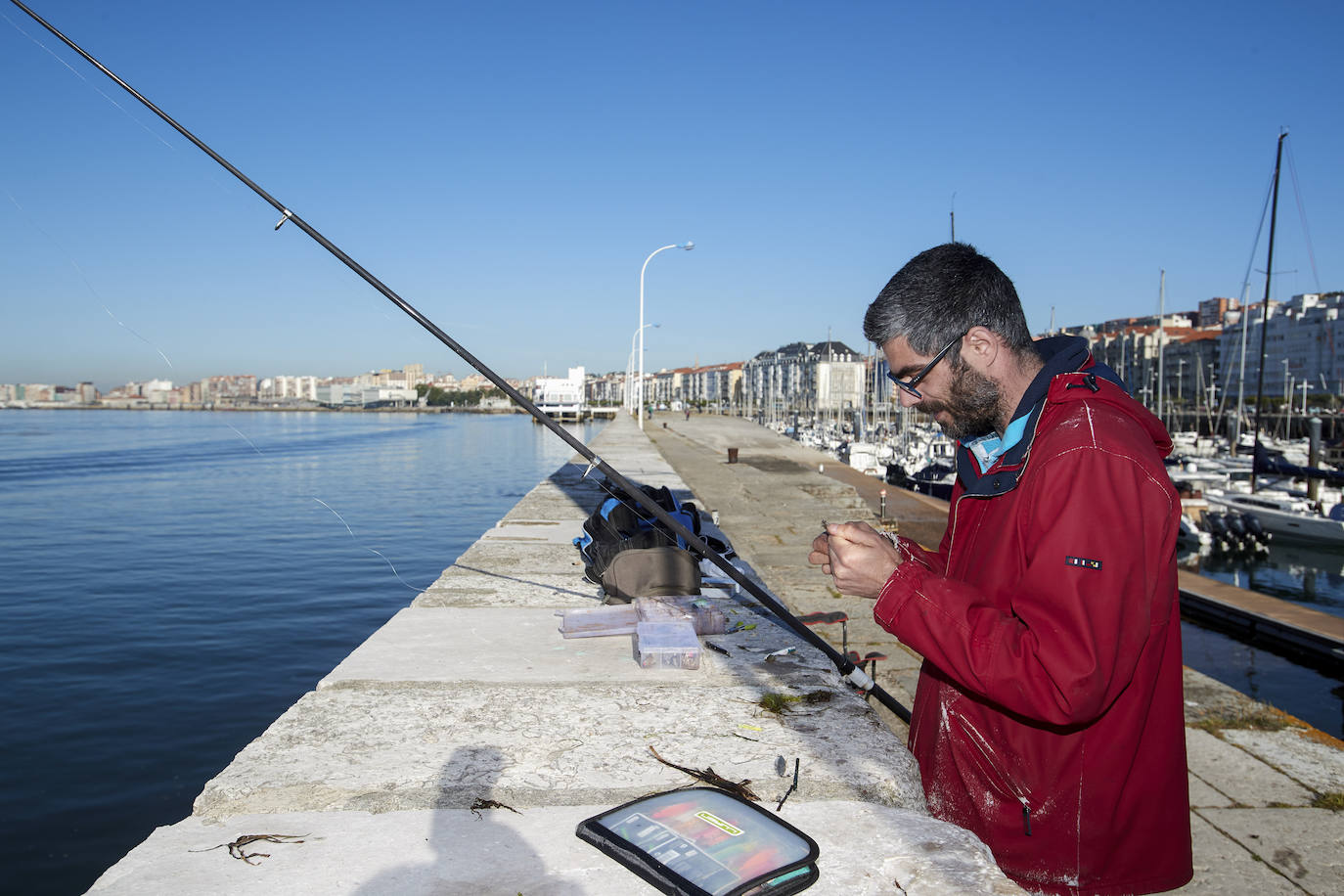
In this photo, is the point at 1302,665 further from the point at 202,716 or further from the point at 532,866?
the point at 202,716

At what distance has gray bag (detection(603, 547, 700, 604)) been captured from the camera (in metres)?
3.79

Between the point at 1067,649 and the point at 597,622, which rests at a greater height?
the point at 1067,649

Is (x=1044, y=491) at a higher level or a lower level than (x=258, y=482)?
higher

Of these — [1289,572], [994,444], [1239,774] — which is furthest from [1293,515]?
[994,444]

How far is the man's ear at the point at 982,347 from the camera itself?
1772 mm

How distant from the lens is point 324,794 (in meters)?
1.96

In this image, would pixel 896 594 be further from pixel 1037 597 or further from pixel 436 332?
pixel 436 332

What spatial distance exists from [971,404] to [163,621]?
38.0 feet

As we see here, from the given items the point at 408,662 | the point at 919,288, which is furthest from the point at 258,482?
the point at 919,288

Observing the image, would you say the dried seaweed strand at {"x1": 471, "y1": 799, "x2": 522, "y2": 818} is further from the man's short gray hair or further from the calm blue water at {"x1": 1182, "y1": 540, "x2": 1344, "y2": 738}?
the calm blue water at {"x1": 1182, "y1": 540, "x2": 1344, "y2": 738}

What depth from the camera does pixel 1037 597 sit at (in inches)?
Answer: 57.6

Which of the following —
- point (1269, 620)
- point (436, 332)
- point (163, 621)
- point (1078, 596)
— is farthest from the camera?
point (163, 621)

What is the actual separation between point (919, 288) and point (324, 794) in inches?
69.9

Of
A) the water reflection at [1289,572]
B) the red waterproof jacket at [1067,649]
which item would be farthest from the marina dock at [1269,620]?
the water reflection at [1289,572]
